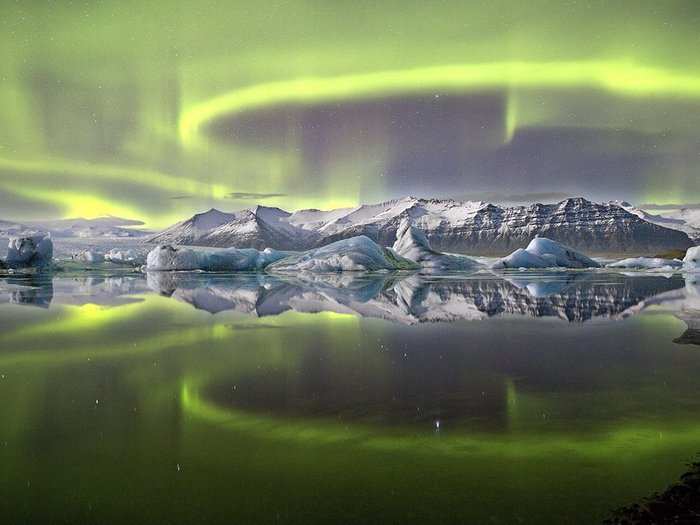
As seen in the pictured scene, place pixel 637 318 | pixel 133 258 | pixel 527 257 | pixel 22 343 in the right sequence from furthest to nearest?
pixel 133 258, pixel 527 257, pixel 637 318, pixel 22 343

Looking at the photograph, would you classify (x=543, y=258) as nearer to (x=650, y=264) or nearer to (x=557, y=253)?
(x=557, y=253)

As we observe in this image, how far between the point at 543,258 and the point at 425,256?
79.5ft

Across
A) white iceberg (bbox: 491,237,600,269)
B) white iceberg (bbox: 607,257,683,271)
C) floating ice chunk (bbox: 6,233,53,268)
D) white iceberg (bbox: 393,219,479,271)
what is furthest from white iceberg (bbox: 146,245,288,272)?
white iceberg (bbox: 607,257,683,271)

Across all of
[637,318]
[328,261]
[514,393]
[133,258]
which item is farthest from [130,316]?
[133,258]

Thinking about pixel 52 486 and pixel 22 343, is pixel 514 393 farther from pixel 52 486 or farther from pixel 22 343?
pixel 22 343

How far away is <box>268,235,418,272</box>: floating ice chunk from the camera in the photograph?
88.5m

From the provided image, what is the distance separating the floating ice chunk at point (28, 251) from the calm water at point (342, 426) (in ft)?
248

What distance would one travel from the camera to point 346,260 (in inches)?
3497

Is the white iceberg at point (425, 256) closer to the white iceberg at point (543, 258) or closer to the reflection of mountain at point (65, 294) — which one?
the white iceberg at point (543, 258)

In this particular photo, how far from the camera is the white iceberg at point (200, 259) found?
89438 mm

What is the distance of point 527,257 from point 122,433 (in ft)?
353

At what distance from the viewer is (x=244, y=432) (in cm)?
708

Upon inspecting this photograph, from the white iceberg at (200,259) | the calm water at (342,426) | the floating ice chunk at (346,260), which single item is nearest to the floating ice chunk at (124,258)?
the white iceberg at (200,259)

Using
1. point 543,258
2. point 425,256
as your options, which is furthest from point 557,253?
point 425,256
